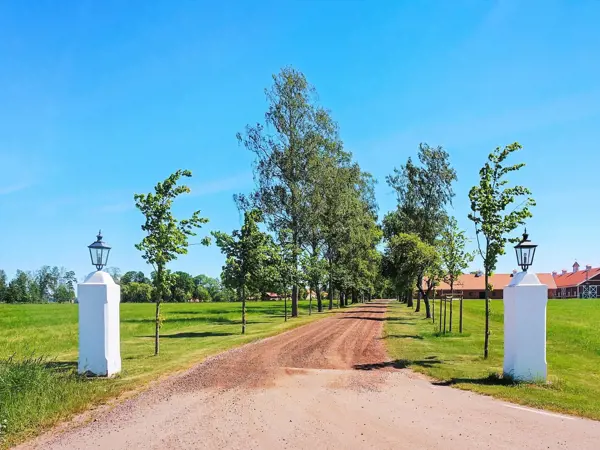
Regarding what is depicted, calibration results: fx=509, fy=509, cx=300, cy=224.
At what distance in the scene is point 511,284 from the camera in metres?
11.6

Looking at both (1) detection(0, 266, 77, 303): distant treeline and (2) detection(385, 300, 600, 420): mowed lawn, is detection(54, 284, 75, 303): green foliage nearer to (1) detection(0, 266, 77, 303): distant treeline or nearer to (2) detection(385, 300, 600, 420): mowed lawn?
(1) detection(0, 266, 77, 303): distant treeline

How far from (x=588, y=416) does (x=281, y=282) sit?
22135 millimetres

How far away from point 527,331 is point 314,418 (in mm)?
5661

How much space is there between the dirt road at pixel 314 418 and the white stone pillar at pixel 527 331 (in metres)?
1.75

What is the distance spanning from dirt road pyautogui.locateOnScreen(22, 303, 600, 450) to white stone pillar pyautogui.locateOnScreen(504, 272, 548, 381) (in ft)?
5.73

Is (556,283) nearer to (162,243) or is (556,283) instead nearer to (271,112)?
(271,112)

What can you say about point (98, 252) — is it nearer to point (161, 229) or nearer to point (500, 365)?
point (161, 229)

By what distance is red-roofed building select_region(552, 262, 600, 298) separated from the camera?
342 ft

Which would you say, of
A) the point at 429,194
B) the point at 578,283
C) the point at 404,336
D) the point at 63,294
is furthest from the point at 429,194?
the point at 63,294

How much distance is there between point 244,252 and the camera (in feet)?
74.9

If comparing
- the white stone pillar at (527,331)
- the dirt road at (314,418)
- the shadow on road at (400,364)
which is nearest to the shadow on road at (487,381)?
the white stone pillar at (527,331)

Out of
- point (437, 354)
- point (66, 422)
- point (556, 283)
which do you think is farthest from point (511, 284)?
point (556, 283)

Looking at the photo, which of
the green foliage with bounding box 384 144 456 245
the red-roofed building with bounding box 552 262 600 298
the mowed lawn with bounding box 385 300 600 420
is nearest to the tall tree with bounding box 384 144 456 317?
the green foliage with bounding box 384 144 456 245

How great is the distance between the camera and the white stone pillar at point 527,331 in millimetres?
11141
